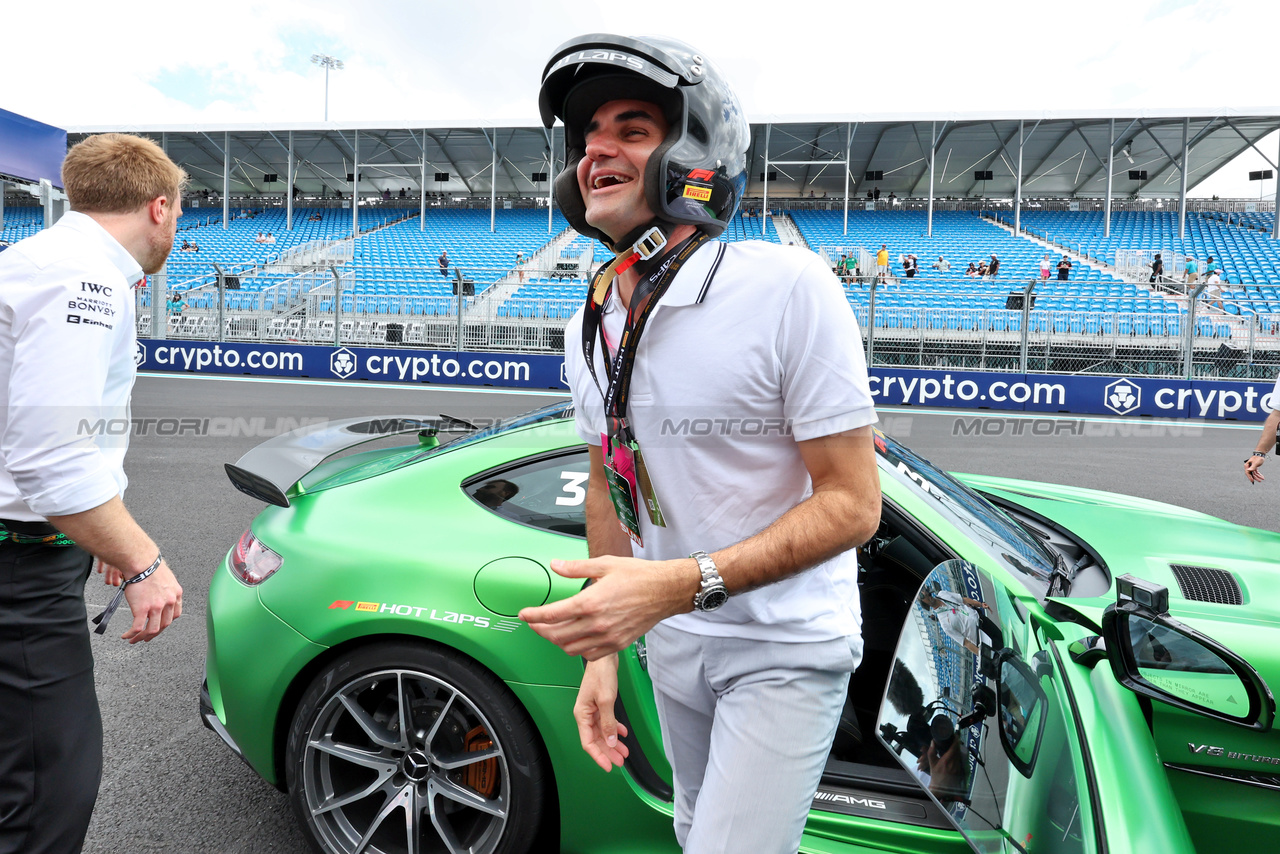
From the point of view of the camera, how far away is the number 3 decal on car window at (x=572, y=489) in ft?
7.71

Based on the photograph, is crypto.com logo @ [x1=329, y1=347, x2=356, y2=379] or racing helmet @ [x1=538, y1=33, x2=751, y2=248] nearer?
racing helmet @ [x1=538, y1=33, x2=751, y2=248]

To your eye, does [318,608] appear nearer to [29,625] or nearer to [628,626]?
[29,625]

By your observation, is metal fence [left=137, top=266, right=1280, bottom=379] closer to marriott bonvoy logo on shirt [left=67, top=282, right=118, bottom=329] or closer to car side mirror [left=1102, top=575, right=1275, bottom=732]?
car side mirror [left=1102, top=575, right=1275, bottom=732]

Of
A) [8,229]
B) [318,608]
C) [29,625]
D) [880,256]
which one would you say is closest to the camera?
[29,625]

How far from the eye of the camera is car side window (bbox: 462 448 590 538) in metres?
2.32

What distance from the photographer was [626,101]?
4.50 feet

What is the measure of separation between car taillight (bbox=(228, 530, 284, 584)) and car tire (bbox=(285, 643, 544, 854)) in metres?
0.37

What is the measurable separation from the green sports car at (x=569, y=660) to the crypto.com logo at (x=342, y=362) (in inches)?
589

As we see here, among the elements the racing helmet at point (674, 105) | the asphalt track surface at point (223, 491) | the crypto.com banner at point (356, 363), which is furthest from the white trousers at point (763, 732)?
the crypto.com banner at point (356, 363)

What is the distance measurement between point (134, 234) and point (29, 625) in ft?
2.98

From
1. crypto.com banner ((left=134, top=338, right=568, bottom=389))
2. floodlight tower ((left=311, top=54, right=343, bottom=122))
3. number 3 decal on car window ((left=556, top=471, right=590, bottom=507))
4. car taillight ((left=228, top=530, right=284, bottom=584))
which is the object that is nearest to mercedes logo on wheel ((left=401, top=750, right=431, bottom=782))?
car taillight ((left=228, top=530, right=284, bottom=584))

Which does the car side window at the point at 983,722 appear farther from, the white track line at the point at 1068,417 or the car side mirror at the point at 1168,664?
the white track line at the point at 1068,417

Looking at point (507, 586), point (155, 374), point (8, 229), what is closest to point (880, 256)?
point (155, 374)

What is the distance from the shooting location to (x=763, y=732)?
1.26 metres
